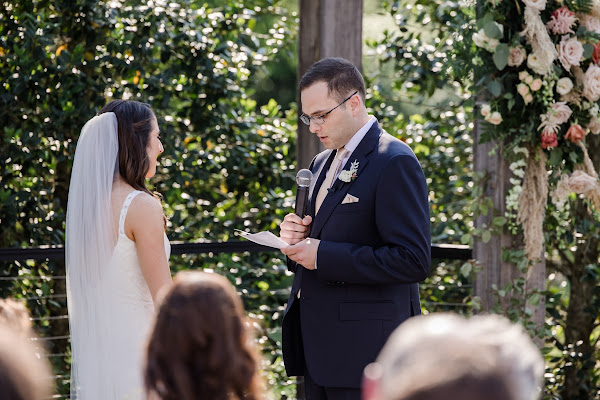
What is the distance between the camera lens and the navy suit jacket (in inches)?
109

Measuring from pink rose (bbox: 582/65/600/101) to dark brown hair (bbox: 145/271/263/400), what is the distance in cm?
273

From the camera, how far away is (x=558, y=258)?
4973 millimetres

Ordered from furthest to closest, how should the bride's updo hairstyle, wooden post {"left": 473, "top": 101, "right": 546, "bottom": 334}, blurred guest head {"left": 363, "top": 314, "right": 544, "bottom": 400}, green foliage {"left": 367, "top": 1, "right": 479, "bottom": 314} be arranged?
1. green foliage {"left": 367, "top": 1, "right": 479, "bottom": 314}
2. wooden post {"left": 473, "top": 101, "right": 546, "bottom": 334}
3. the bride's updo hairstyle
4. blurred guest head {"left": 363, "top": 314, "right": 544, "bottom": 400}

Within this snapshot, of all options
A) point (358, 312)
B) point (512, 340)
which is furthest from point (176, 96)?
point (512, 340)

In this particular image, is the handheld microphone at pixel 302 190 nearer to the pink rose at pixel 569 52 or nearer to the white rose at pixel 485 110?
the white rose at pixel 485 110

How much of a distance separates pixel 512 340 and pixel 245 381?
0.61 metres

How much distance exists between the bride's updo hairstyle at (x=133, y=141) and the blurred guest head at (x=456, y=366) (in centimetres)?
206

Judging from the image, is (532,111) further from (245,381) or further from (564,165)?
(245,381)

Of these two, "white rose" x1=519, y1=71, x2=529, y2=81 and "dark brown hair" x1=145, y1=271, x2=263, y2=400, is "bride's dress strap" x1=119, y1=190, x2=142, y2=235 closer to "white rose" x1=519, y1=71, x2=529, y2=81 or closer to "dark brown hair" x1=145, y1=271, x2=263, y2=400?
"dark brown hair" x1=145, y1=271, x2=263, y2=400

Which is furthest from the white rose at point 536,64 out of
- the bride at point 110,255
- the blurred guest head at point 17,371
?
the blurred guest head at point 17,371

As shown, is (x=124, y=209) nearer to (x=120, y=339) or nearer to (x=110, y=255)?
(x=110, y=255)

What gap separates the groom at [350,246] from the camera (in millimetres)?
2781

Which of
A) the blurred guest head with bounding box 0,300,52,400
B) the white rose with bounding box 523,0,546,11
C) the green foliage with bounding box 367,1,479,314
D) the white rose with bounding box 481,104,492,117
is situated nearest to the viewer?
the blurred guest head with bounding box 0,300,52,400

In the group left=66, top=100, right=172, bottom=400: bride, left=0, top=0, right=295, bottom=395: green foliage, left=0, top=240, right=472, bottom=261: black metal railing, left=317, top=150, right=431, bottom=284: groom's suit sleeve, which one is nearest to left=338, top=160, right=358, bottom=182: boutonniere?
left=317, top=150, right=431, bottom=284: groom's suit sleeve
